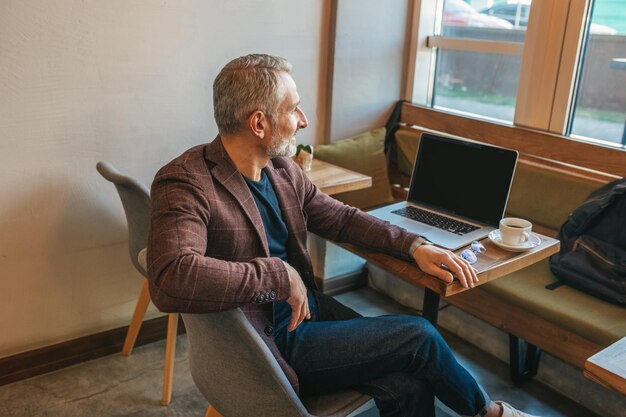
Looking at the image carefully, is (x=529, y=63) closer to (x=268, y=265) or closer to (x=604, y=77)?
(x=604, y=77)

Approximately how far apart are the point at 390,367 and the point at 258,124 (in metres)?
0.71

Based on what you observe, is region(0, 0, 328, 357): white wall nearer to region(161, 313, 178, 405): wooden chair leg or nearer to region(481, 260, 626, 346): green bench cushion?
region(161, 313, 178, 405): wooden chair leg

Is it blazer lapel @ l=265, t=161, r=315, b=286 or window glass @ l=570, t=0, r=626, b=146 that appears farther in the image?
window glass @ l=570, t=0, r=626, b=146

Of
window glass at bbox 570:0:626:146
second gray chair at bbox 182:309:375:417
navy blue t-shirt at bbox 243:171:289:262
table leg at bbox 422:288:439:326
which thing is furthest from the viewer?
window glass at bbox 570:0:626:146

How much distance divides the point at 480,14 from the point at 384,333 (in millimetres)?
1889

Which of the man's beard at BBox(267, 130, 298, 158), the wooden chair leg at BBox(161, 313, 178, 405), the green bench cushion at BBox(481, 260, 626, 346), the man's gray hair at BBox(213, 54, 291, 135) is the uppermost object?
the man's gray hair at BBox(213, 54, 291, 135)

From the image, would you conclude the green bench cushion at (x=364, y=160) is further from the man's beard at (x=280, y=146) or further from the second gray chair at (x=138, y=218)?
the man's beard at (x=280, y=146)

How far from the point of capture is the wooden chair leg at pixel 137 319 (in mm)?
2418

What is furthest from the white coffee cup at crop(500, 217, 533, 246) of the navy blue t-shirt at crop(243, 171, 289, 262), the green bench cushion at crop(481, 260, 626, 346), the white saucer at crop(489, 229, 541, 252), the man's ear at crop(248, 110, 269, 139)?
the man's ear at crop(248, 110, 269, 139)

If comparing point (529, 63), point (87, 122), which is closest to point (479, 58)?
point (529, 63)

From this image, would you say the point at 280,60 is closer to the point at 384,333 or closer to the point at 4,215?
the point at 384,333

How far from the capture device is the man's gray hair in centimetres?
157

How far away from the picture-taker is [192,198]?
4.79 ft

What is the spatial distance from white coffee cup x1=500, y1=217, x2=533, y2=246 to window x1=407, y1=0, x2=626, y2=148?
868 millimetres
